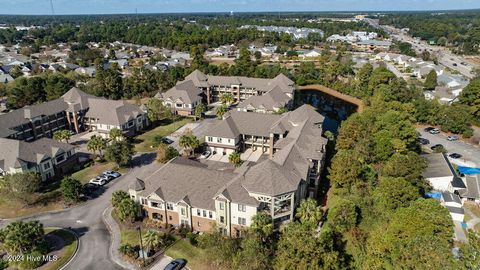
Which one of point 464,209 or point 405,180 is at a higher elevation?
point 405,180

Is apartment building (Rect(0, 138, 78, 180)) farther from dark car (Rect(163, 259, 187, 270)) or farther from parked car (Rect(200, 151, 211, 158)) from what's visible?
dark car (Rect(163, 259, 187, 270))

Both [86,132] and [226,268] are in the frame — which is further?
[86,132]

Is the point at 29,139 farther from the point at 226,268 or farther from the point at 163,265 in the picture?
the point at 226,268

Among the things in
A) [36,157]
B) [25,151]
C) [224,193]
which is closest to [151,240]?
[224,193]

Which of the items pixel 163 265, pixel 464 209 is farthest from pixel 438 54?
pixel 163 265

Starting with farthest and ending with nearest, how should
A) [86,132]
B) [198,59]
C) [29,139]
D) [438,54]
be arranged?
1. [438,54]
2. [198,59]
3. [86,132]
4. [29,139]

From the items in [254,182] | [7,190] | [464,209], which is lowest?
[464,209]

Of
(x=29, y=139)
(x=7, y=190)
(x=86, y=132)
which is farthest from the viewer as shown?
(x=86, y=132)
